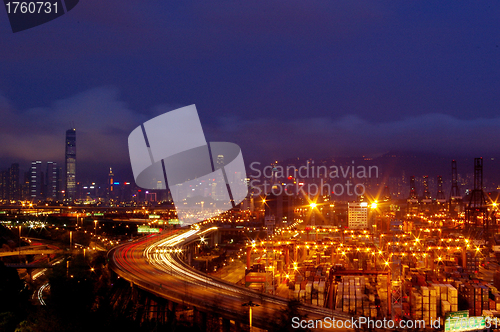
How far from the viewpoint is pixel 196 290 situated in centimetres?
923

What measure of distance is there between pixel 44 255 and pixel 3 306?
950 cm

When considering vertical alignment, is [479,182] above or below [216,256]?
above

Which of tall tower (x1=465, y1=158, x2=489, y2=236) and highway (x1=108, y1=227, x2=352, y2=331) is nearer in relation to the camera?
highway (x1=108, y1=227, x2=352, y2=331)

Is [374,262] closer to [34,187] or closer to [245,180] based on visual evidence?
[245,180]

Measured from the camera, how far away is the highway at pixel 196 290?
7.45 metres

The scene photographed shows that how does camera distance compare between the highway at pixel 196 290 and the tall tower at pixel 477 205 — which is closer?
the highway at pixel 196 290

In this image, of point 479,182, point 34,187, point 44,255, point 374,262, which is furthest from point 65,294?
point 34,187

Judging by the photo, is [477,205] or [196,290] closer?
[196,290]

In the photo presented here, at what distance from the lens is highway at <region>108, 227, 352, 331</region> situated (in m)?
7.45

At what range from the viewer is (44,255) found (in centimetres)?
1770

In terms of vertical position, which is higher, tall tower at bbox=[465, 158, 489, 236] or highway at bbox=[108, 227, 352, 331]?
tall tower at bbox=[465, 158, 489, 236]

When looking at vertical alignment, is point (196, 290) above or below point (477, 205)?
below

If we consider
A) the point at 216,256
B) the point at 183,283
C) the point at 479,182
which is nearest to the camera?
the point at 183,283

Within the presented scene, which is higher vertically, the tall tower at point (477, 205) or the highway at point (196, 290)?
the tall tower at point (477, 205)
